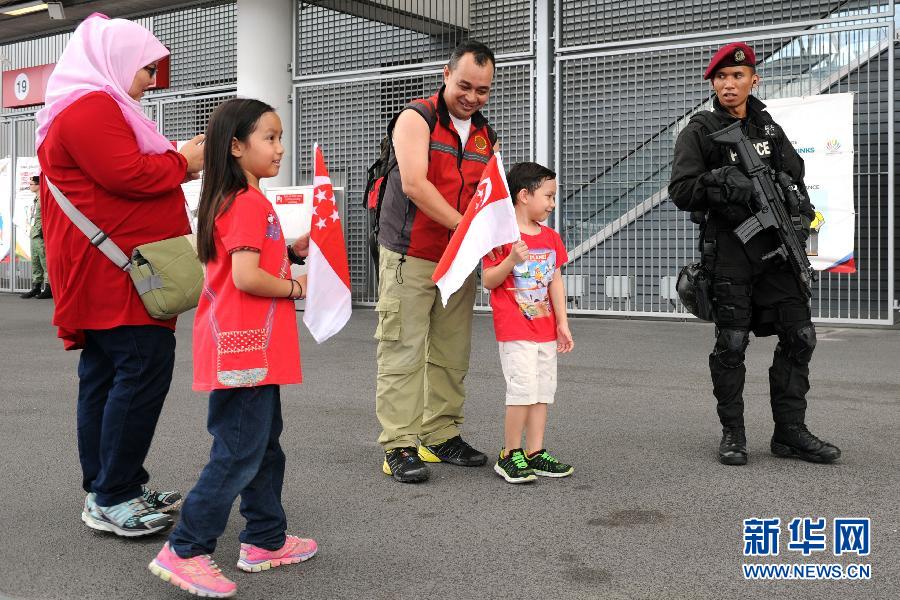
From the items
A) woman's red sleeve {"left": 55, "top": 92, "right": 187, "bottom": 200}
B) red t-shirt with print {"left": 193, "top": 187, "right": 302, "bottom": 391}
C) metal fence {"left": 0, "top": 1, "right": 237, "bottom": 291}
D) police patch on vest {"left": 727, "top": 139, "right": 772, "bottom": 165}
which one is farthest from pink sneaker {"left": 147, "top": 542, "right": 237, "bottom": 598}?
metal fence {"left": 0, "top": 1, "right": 237, "bottom": 291}

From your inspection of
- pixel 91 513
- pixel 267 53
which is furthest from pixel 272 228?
pixel 267 53

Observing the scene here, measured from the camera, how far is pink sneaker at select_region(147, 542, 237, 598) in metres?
2.55

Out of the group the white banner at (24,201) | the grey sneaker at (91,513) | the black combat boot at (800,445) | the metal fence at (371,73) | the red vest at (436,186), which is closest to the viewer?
the grey sneaker at (91,513)

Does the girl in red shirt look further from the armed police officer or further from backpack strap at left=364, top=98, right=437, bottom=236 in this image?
the armed police officer

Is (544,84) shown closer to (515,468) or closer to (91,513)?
(515,468)

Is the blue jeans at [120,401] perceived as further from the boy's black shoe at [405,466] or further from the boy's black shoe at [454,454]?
the boy's black shoe at [454,454]

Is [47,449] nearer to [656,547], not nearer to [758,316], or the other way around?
[656,547]

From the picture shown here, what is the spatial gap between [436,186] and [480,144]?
297 millimetres

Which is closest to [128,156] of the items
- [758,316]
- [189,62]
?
[758,316]

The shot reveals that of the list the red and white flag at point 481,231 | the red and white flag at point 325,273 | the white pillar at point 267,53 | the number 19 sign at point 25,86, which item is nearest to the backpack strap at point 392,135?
the red and white flag at point 481,231

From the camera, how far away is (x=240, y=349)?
2680 millimetres

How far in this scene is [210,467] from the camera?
265 cm

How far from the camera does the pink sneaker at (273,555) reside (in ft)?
9.31

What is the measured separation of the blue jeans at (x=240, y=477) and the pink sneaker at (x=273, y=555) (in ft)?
0.07
